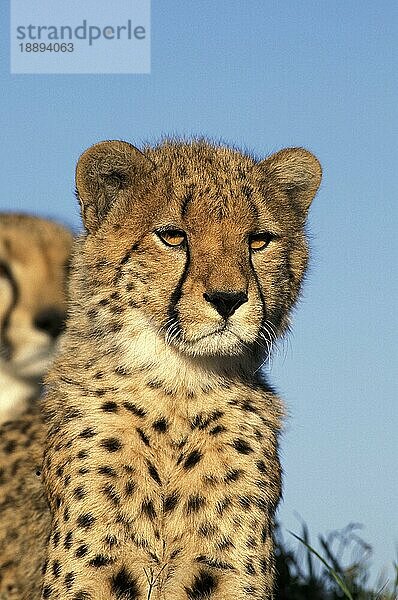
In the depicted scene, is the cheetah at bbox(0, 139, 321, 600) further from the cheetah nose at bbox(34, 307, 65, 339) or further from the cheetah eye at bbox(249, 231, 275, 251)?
the cheetah nose at bbox(34, 307, 65, 339)

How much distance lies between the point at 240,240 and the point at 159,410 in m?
0.56

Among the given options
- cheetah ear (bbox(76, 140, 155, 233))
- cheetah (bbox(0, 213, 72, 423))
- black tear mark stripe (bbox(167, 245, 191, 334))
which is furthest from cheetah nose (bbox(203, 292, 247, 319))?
cheetah (bbox(0, 213, 72, 423))

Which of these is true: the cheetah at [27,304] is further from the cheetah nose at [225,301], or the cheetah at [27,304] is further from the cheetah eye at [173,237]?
the cheetah nose at [225,301]

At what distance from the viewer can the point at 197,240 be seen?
3.42m

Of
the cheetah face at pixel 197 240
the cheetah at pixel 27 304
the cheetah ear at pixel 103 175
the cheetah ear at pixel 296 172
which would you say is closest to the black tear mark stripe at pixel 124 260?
the cheetah face at pixel 197 240

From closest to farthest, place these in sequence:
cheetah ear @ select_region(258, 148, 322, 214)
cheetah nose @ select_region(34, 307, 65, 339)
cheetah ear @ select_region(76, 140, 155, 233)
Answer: cheetah ear @ select_region(76, 140, 155, 233), cheetah ear @ select_region(258, 148, 322, 214), cheetah nose @ select_region(34, 307, 65, 339)

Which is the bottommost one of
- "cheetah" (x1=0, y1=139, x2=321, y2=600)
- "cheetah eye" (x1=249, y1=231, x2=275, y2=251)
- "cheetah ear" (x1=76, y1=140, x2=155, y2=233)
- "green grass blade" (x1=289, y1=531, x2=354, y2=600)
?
"green grass blade" (x1=289, y1=531, x2=354, y2=600)

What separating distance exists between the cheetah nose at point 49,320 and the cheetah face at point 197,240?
1015 millimetres

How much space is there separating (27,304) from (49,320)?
0.12 metres

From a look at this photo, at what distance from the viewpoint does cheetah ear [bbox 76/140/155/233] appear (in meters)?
3.70

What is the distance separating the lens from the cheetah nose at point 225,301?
10.7 ft

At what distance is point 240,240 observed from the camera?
136 inches

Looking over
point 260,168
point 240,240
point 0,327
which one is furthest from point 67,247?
point 240,240

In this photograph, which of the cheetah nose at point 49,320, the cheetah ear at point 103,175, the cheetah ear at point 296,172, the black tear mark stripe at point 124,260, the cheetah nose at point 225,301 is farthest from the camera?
the cheetah nose at point 49,320
